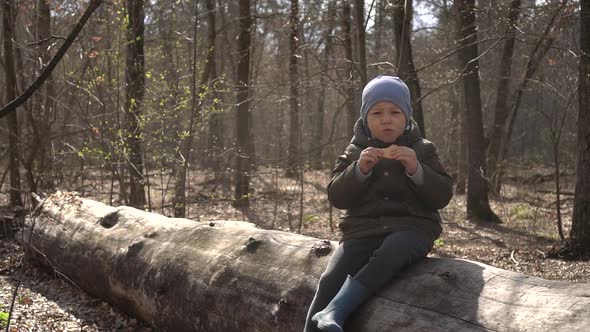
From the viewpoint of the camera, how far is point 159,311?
4551mm

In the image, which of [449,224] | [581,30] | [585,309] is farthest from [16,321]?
[449,224]

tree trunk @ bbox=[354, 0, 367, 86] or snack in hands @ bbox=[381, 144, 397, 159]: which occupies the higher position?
tree trunk @ bbox=[354, 0, 367, 86]

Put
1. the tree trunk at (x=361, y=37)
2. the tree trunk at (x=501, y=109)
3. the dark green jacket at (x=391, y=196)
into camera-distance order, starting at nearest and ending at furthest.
A: 1. the dark green jacket at (x=391, y=196)
2. the tree trunk at (x=361, y=37)
3. the tree trunk at (x=501, y=109)

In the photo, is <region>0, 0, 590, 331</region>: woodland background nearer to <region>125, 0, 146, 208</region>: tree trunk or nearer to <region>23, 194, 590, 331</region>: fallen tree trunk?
<region>125, 0, 146, 208</region>: tree trunk

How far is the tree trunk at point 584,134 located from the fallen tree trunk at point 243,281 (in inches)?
194

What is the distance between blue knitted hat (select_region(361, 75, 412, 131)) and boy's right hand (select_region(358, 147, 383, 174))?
31 cm

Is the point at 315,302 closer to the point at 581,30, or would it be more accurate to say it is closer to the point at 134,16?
the point at 581,30

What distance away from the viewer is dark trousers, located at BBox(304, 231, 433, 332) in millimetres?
2920

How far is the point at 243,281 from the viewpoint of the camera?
3959 millimetres

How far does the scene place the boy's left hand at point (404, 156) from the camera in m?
2.94

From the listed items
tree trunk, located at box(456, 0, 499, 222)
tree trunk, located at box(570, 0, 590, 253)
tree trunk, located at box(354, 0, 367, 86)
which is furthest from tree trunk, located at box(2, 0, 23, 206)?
tree trunk, located at box(456, 0, 499, 222)

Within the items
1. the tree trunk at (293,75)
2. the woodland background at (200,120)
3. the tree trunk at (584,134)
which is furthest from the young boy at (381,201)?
the tree trunk at (293,75)

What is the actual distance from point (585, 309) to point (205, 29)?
20.9 meters

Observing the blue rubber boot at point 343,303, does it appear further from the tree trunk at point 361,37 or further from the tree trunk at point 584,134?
the tree trunk at point 361,37
